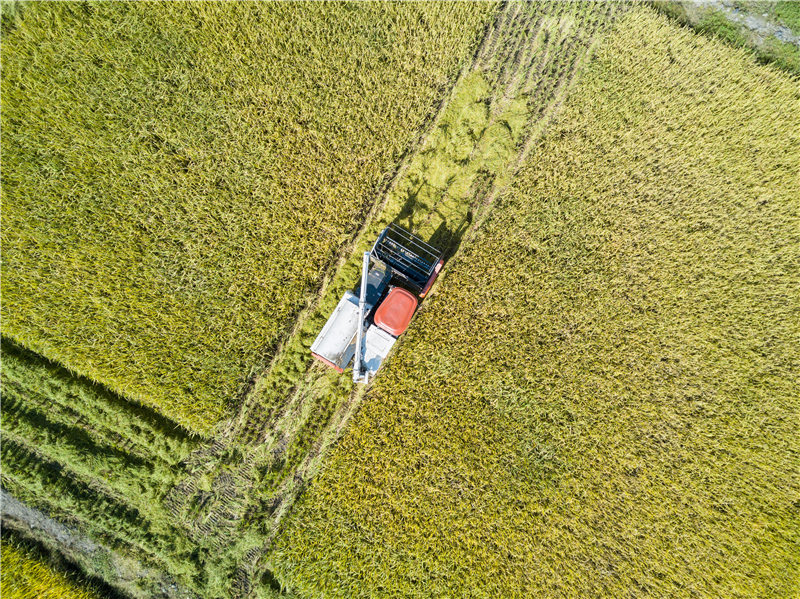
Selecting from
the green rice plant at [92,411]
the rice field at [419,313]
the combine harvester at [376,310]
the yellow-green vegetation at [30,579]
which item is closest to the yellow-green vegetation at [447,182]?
the rice field at [419,313]

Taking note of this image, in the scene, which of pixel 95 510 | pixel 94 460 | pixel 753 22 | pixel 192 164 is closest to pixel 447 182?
pixel 192 164

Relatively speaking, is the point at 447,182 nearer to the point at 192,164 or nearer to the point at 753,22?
the point at 192,164

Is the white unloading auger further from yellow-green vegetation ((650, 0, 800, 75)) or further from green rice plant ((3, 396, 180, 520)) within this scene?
yellow-green vegetation ((650, 0, 800, 75))

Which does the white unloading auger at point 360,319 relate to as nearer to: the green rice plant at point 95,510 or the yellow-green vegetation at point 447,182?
the yellow-green vegetation at point 447,182

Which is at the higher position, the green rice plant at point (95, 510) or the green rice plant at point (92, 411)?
the green rice plant at point (92, 411)

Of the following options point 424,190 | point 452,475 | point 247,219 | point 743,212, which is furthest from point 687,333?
point 247,219
